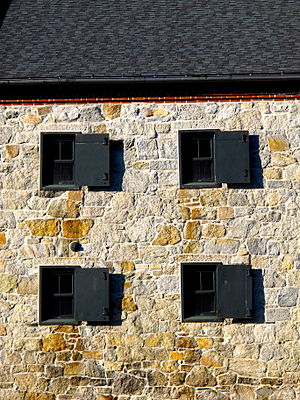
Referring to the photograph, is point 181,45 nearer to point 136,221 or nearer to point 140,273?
point 136,221

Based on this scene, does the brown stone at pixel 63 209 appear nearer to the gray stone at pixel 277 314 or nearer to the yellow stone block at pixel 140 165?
the yellow stone block at pixel 140 165

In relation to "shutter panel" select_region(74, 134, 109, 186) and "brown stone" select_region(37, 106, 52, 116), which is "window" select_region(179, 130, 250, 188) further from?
"brown stone" select_region(37, 106, 52, 116)

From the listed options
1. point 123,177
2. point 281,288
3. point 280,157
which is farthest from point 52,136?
point 281,288

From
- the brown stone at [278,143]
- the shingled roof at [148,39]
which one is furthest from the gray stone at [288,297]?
the shingled roof at [148,39]

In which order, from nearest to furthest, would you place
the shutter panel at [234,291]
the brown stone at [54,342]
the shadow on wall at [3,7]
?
the shutter panel at [234,291] → the brown stone at [54,342] → the shadow on wall at [3,7]

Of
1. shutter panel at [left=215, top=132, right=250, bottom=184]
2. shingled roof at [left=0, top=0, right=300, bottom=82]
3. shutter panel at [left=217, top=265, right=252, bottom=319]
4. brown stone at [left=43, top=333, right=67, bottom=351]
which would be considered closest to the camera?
shutter panel at [left=217, top=265, right=252, bottom=319]

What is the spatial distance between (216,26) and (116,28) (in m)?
2.03

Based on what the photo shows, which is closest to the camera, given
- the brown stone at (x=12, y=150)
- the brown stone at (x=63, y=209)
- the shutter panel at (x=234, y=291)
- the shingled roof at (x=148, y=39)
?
the shutter panel at (x=234, y=291)

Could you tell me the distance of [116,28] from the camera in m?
11.8

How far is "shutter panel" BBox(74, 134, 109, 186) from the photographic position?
9.98 meters

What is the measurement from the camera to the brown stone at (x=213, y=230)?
32.8ft

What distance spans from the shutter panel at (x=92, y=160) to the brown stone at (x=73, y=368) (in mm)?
3072

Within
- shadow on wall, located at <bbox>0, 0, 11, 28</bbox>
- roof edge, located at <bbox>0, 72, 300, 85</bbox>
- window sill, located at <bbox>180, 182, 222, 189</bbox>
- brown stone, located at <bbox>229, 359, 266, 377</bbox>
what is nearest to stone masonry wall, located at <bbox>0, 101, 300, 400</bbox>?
brown stone, located at <bbox>229, 359, 266, 377</bbox>

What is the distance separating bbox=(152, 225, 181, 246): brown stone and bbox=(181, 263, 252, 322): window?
0.47m
